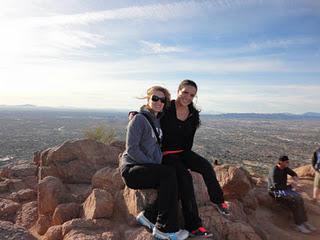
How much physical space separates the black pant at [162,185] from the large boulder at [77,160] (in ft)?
17.5

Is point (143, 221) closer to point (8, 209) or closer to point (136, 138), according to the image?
point (136, 138)

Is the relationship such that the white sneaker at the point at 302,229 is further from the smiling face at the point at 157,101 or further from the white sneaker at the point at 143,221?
the smiling face at the point at 157,101

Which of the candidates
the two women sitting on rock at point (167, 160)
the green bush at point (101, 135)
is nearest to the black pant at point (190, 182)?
the two women sitting on rock at point (167, 160)

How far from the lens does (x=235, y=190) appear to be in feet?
29.9

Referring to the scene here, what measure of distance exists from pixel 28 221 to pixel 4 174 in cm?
507

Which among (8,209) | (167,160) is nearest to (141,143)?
(167,160)

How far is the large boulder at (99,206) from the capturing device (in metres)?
6.93

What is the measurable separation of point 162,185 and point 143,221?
44.9 inches

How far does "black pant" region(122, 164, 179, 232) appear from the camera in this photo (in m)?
5.39

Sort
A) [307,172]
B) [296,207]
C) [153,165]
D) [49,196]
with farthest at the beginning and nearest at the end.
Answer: [307,172]
[296,207]
[49,196]
[153,165]

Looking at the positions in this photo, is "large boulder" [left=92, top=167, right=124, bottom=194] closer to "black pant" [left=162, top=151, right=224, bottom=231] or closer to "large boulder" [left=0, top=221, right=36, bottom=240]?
"black pant" [left=162, top=151, right=224, bottom=231]

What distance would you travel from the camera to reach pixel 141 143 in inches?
228

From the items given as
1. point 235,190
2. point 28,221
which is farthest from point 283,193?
point 28,221

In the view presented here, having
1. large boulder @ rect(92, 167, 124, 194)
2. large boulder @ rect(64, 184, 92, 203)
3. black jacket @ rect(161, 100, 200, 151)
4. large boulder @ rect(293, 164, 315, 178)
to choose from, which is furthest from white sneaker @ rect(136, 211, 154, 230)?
large boulder @ rect(293, 164, 315, 178)
